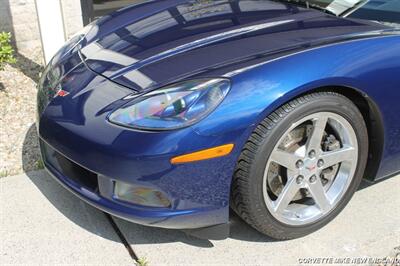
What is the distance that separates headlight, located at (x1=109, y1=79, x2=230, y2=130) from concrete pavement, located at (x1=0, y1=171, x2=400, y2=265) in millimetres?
738

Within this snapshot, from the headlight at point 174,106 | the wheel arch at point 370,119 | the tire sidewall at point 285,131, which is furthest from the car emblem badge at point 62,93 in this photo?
the wheel arch at point 370,119

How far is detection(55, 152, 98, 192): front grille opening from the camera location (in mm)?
2357

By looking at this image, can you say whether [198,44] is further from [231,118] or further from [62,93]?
[62,93]

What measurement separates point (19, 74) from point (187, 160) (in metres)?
3.18

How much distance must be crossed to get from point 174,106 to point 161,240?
813 mm

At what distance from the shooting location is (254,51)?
2.33 m

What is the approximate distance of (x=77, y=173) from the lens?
2.44 meters

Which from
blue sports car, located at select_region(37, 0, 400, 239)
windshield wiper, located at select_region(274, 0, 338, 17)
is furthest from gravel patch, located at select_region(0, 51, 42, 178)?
windshield wiper, located at select_region(274, 0, 338, 17)

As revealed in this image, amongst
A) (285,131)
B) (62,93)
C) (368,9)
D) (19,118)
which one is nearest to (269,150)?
(285,131)

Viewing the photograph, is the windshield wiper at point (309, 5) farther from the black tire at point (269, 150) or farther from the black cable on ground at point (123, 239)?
the black cable on ground at point (123, 239)

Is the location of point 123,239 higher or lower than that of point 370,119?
lower

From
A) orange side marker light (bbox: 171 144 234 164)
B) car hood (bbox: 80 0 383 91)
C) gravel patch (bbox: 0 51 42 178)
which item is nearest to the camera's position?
orange side marker light (bbox: 171 144 234 164)

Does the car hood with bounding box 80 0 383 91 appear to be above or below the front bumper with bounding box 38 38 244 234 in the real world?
above

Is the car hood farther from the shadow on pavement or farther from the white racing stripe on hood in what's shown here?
the shadow on pavement
